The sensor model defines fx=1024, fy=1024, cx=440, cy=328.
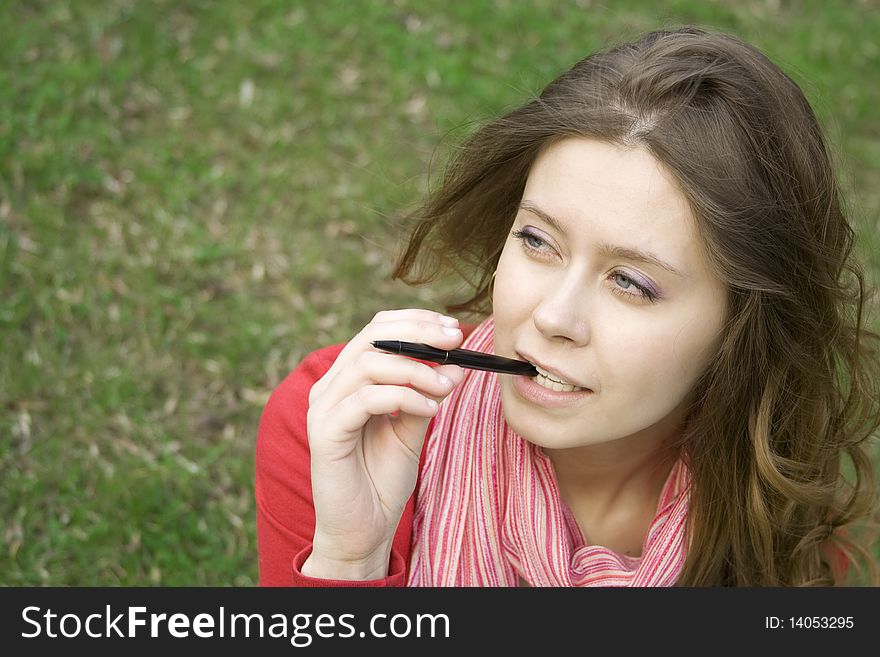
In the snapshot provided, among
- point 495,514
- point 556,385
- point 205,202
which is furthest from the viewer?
point 205,202

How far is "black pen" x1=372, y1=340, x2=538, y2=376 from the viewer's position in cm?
223

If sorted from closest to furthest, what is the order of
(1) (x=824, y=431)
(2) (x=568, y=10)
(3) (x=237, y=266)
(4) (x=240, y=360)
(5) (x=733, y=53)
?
1. (5) (x=733, y=53)
2. (1) (x=824, y=431)
3. (4) (x=240, y=360)
4. (3) (x=237, y=266)
5. (2) (x=568, y=10)

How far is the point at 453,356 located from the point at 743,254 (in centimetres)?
72

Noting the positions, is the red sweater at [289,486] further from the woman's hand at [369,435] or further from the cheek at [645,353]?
the cheek at [645,353]

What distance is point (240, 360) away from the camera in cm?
452

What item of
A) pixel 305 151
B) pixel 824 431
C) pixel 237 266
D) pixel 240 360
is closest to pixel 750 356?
pixel 824 431

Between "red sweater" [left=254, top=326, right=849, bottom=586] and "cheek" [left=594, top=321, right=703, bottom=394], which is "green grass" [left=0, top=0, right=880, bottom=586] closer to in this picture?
"cheek" [left=594, top=321, right=703, bottom=394]

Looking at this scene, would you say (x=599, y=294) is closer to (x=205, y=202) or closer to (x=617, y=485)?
(x=617, y=485)


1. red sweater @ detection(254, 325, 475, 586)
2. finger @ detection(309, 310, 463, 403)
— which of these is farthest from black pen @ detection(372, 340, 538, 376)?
red sweater @ detection(254, 325, 475, 586)

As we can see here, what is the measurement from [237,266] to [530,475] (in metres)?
2.42

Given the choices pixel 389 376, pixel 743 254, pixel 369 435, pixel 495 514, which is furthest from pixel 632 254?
pixel 495 514

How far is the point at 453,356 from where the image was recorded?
2281 mm

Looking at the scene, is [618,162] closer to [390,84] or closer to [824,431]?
[824,431]
